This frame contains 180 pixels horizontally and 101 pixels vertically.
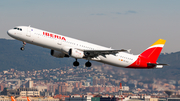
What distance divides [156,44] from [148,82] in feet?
44.3

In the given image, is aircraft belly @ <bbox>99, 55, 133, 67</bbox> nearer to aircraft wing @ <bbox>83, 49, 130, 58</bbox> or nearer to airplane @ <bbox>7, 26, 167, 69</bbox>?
airplane @ <bbox>7, 26, 167, 69</bbox>

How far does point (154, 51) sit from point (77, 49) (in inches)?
609

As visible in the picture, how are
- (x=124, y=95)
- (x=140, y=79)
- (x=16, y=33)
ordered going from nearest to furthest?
(x=16, y=33) < (x=140, y=79) < (x=124, y=95)

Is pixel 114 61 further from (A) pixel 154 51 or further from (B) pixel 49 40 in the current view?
(B) pixel 49 40

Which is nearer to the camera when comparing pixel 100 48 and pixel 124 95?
pixel 100 48

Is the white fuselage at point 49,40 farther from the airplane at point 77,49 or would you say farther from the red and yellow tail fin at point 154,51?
the red and yellow tail fin at point 154,51

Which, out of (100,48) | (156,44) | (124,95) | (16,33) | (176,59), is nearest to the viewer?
(16,33)

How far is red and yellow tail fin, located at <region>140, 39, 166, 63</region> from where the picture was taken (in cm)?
5997

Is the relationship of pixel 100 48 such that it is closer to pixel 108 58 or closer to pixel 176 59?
pixel 108 58

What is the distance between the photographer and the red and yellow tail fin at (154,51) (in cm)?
5997

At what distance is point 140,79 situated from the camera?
71.0 meters

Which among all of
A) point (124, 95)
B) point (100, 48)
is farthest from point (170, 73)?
point (124, 95)

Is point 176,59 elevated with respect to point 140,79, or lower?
elevated

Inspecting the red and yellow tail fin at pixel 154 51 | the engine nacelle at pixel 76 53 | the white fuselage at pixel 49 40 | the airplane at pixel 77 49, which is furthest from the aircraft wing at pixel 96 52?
the red and yellow tail fin at pixel 154 51
